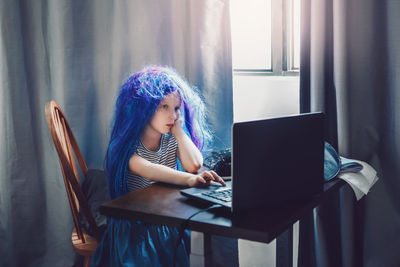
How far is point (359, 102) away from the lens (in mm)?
1696

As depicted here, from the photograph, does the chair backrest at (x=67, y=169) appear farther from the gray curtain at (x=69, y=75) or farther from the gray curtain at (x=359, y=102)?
the gray curtain at (x=359, y=102)

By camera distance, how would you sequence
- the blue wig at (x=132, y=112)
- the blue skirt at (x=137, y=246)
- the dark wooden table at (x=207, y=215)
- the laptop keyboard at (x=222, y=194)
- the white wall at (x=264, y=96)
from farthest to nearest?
the white wall at (x=264, y=96) < the blue wig at (x=132, y=112) < the blue skirt at (x=137, y=246) < the laptop keyboard at (x=222, y=194) < the dark wooden table at (x=207, y=215)

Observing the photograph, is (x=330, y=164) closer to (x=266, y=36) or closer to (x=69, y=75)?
(x=266, y=36)

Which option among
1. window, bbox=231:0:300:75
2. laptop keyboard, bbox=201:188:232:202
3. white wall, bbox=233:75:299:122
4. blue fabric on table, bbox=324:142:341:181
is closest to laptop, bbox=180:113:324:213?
laptop keyboard, bbox=201:188:232:202

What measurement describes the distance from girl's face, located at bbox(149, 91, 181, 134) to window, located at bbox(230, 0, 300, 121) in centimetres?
54

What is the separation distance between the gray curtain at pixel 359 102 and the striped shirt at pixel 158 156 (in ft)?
1.73

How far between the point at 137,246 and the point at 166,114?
41 cm

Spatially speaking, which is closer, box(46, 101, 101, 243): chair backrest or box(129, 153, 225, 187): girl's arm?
box(129, 153, 225, 187): girl's arm

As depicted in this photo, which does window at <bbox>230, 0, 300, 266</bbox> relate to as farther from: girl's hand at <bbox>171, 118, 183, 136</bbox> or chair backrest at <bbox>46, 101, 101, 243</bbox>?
chair backrest at <bbox>46, 101, 101, 243</bbox>

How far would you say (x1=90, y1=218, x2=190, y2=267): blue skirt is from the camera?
54.3 inches

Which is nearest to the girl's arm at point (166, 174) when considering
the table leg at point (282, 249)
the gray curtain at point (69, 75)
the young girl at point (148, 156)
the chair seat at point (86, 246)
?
the young girl at point (148, 156)

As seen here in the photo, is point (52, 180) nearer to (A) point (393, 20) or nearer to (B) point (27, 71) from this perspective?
(B) point (27, 71)

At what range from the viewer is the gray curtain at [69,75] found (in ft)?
6.35

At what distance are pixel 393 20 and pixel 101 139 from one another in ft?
4.24
